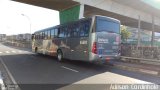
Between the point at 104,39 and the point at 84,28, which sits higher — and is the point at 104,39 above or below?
below

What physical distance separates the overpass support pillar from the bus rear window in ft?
33.1

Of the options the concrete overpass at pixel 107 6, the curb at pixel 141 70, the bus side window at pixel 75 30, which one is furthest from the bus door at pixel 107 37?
the concrete overpass at pixel 107 6

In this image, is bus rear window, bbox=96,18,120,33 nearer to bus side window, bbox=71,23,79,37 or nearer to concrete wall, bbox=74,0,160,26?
bus side window, bbox=71,23,79,37

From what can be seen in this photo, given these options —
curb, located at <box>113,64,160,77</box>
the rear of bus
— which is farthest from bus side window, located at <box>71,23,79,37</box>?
curb, located at <box>113,64,160,77</box>

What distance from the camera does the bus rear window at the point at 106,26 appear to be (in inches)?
537

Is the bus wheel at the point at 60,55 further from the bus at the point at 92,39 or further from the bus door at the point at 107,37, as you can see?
the bus door at the point at 107,37

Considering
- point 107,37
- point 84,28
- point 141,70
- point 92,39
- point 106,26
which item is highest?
point 106,26

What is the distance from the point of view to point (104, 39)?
1390cm

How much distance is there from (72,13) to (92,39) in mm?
12989

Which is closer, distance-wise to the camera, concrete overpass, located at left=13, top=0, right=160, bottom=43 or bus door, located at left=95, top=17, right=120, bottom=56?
bus door, located at left=95, top=17, right=120, bottom=56

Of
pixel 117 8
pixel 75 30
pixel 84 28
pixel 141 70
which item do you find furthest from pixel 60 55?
pixel 117 8

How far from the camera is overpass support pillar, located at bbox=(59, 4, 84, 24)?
24250mm

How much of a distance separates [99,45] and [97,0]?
12.9 metres

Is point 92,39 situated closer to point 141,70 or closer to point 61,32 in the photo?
point 141,70
